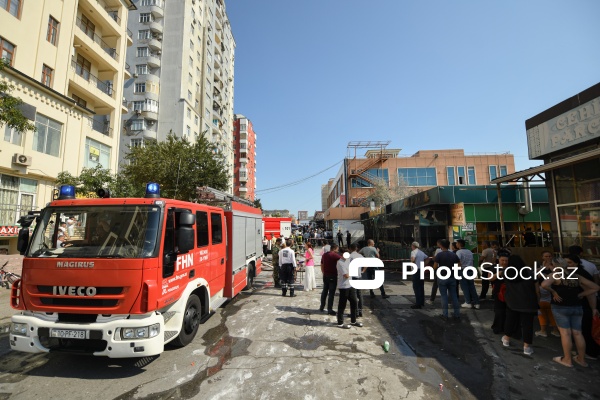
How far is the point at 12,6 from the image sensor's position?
528 inches

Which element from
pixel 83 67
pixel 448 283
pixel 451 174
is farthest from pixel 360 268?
pixel 451 174

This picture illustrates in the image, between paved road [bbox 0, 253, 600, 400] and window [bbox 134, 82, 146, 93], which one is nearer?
paved road [bbox 0, 253, 600, 400]

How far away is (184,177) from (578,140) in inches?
682

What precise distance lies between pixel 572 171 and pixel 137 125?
38661mm

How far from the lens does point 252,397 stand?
3.66 metres

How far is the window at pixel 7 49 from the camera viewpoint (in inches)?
501

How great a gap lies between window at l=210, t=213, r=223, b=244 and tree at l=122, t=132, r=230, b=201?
10.2m

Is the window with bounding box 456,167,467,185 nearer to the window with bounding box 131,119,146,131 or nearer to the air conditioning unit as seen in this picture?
the window with bounding box 131,119,146,131

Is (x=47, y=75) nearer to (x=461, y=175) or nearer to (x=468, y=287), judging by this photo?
(x=468, y=287)

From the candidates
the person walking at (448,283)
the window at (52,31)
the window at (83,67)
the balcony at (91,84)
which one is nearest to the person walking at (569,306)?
the person walking at (448,283)

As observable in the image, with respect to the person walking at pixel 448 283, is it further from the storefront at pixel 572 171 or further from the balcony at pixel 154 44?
the balcony at pixel 154 44

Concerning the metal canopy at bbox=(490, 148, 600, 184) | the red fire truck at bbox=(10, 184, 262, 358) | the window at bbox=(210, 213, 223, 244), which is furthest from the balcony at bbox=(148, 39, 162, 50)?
the metal canopy at bbox=(490, 148, 600, 184)

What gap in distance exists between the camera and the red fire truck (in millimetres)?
3889

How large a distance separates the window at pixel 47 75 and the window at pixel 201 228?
1583 centimetres
